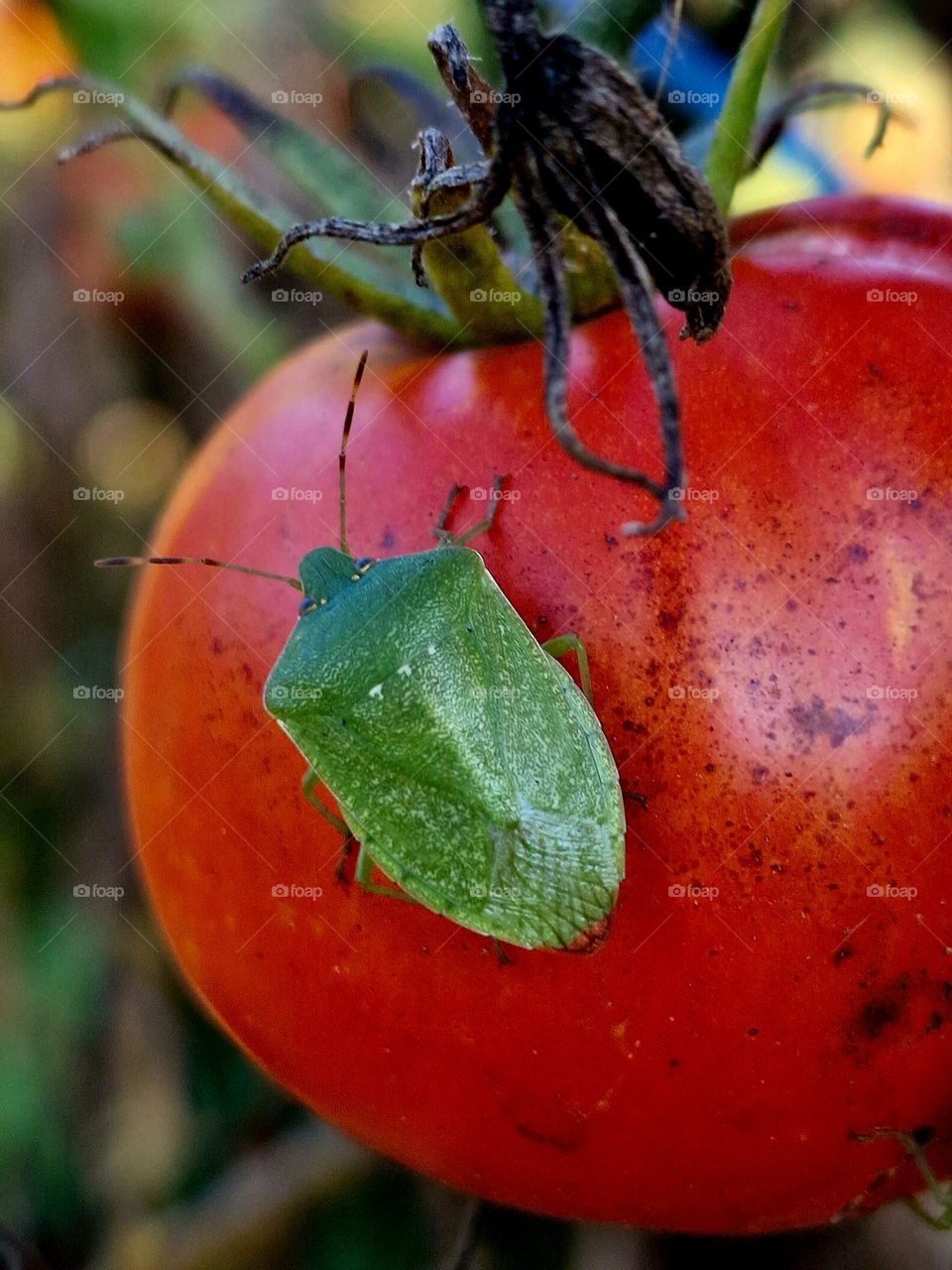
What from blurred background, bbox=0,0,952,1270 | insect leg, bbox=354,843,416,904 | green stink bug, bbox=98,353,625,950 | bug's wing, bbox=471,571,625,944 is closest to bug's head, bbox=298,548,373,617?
green stink bug, bbox=98,353,625,950

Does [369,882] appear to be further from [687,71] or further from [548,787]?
[687,71]

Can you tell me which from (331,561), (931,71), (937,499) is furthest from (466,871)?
(931,71)

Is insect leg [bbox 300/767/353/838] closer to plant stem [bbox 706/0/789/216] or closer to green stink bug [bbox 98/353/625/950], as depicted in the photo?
green stink bug [bbox 98/353/625/950]

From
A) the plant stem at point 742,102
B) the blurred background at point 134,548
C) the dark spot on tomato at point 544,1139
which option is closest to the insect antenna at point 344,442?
the plant stem at point 742,102

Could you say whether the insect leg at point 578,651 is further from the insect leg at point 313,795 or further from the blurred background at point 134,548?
the blurred background at point 134,548

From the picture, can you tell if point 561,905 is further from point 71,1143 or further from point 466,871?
point 71,1143

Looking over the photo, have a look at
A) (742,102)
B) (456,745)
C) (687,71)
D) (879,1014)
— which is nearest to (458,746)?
(456,745)
